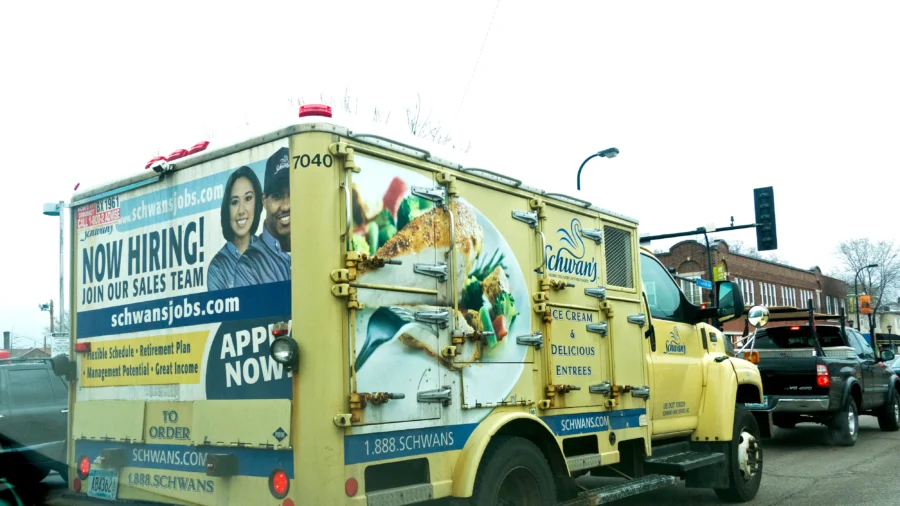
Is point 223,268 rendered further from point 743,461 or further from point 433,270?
point 743,461

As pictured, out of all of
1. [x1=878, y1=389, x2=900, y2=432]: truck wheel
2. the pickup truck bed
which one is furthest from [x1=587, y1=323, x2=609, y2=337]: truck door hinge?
[x1=878, y1=389, x2=900, y2=432]: truck wheel

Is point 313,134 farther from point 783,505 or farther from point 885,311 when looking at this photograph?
point 885,311

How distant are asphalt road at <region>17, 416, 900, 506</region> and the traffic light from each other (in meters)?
7.30

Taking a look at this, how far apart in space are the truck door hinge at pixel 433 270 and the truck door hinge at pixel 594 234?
76.8 inches

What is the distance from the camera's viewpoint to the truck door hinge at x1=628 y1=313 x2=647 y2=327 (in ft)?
22.5

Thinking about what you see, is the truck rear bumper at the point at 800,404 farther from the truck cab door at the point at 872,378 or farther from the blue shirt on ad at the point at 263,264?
the blue shirt on ad at the point at 263,264

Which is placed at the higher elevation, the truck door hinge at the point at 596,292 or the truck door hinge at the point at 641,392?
the truck door hinge at the point at 596,292

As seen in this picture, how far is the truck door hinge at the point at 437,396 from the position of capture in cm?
458

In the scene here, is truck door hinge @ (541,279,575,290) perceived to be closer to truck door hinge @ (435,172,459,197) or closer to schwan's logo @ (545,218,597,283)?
schwan's logo @ (545,218,597,283)

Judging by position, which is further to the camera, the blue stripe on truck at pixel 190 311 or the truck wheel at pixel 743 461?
the truck wheel at pixel 743 461

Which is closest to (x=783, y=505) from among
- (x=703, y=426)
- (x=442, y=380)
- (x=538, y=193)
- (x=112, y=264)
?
(x=703, y=426)

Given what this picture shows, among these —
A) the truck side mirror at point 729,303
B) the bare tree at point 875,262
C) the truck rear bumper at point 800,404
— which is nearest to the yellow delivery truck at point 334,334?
the truck side mirror at point 729,303

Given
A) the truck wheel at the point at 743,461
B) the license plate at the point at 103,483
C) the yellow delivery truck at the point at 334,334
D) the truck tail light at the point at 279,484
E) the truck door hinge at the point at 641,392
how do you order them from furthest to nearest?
the truck wheel at the point at 743,461 → the truck door hinge at the point at 641,392 → the license plate at the point at 103,483 → the yellow delivery truck at the point at 334,334 → the truck tail light at the point at 279,484

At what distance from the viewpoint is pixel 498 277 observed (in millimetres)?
5379
